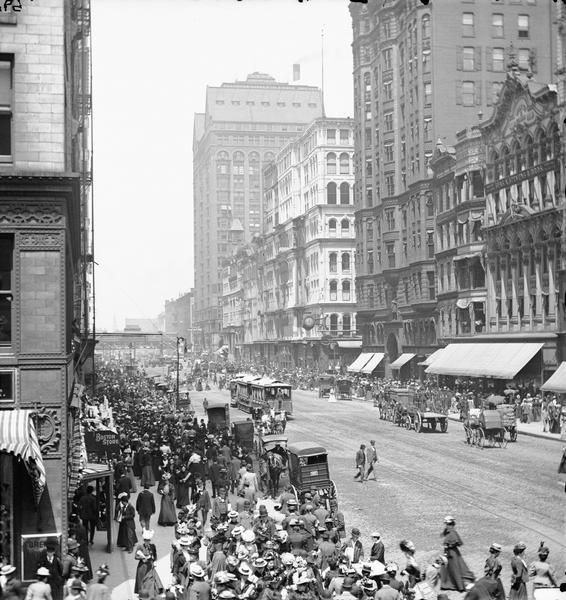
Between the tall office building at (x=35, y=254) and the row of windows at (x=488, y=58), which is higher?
the row of windows at (x=488, y=58)

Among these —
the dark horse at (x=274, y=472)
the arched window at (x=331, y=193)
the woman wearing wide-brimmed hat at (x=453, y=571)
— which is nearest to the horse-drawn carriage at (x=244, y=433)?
the dark horse at (x=274, y=472)

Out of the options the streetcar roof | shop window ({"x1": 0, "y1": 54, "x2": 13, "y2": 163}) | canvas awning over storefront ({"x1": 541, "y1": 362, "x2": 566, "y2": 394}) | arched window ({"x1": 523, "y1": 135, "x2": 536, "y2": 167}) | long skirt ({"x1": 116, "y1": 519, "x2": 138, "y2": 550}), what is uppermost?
arched window ({"x1": 523, "y1": 135, "x2": 536, "y2": 167})

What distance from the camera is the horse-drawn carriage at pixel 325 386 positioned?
252 ft

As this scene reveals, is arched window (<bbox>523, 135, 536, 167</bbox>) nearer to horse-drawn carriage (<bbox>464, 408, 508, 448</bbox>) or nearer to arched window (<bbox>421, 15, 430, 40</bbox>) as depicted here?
horse-drawn carriage (<bbox>464, 408, 508, 448</bbox>)

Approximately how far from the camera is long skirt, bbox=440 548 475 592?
17.2 meters

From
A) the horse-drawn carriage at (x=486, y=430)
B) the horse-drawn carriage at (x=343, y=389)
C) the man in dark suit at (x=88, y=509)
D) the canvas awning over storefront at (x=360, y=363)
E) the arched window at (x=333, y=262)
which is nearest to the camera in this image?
the man in dark suit at (x=88, y=509)

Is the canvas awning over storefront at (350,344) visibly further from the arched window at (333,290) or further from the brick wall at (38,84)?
the brick wall at (38,84)

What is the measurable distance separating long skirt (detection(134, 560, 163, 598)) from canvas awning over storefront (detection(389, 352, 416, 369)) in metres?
65.0

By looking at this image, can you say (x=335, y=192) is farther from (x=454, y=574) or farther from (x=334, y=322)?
(x=454, y=574)

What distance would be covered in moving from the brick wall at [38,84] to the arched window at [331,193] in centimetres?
9900

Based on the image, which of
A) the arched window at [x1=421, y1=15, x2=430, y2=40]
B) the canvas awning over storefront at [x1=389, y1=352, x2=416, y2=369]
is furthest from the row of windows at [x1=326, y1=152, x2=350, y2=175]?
the canvas awning over storefront at [x1=389, y1=352, x2=416, y2=369]

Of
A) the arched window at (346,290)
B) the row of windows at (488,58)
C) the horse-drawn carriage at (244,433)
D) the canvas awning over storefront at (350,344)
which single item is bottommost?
the horse-drawn carriage at (244,433)

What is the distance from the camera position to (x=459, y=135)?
235ft

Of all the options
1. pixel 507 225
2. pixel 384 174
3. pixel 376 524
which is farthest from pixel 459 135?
pixel 376 524
